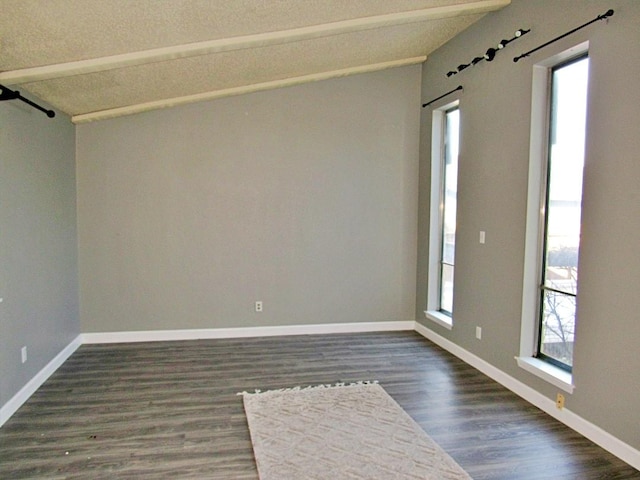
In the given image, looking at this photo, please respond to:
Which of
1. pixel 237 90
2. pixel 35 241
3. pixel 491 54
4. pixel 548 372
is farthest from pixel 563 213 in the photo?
pixel 35 241

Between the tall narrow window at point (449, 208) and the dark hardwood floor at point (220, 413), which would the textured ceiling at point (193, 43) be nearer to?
the tall narrow window at point (449, 208)

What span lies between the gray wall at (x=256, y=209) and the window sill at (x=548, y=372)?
199cm

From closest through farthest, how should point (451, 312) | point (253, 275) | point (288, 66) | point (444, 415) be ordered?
point (444, 415) → point (288, 66) → point (451, 312) → point (253, 275)

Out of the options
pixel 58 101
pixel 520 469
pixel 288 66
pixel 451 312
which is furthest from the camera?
pixel 451 312

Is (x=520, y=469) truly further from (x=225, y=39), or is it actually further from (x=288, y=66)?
(x=288, y=66)

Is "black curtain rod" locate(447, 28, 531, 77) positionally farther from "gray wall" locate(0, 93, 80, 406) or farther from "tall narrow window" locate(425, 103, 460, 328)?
"gray wall" locate(0, 93, 80, 406)

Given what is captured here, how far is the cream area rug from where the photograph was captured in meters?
2.29

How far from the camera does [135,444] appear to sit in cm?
256

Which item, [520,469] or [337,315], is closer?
[520,469]

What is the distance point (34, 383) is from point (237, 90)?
319 cm

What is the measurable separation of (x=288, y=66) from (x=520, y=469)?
3.65 metres

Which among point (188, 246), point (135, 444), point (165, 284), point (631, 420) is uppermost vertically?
point (188, 246)

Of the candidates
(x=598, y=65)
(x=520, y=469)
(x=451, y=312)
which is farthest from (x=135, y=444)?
(x=598, y=65)

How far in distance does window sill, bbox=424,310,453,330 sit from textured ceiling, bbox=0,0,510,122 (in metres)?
2.76
